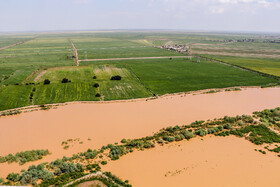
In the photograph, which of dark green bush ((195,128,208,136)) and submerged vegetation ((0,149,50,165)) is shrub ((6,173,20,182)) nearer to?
submerged vegetation ((0,149,50,165))

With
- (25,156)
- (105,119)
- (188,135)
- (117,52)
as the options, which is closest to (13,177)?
(25,156)

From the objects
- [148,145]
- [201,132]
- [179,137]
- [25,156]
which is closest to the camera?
[25,156]

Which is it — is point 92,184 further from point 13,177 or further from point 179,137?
point 179,137

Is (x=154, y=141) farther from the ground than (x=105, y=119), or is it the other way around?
(x=105, y=119)

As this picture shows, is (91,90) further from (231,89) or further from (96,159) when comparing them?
(231,89)

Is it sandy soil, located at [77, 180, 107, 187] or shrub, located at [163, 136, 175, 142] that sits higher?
shrub, located at [163, 136, 175, 142]

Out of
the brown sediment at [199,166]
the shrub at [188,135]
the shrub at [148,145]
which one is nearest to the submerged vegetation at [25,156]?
the brown sediment at [199,166]

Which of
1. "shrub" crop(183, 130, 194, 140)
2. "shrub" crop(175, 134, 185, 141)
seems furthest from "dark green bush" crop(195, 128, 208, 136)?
"shrub" crop(175, 134, 185, 141)
